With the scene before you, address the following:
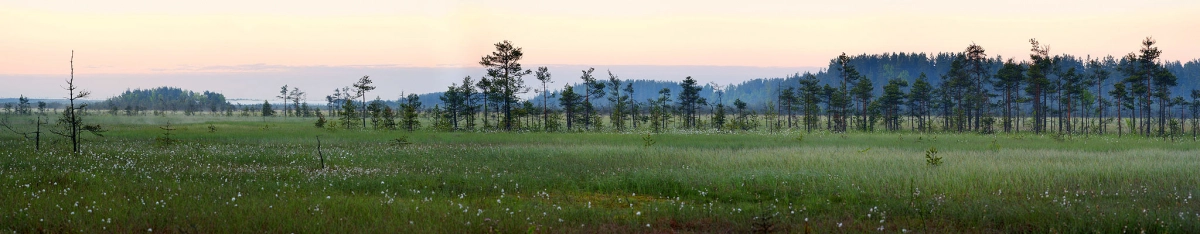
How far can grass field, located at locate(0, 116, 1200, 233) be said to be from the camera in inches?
337

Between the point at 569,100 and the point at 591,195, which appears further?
the point at 569,100

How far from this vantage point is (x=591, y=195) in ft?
40.7

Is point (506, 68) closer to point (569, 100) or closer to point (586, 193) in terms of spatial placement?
point (569, 100)

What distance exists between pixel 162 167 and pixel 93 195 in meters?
5.35

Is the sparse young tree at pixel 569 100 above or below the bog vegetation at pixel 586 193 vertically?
above

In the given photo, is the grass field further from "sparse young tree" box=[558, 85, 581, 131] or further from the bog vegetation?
"sparse young tree" box=[558, 85, 581, 131]

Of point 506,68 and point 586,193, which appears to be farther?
point 506,68

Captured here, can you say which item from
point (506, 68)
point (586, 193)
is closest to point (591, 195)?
point (586, 193)

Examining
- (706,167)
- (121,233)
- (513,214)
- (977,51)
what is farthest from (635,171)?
(977,51)

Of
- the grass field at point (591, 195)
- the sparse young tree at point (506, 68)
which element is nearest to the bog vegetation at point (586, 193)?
the grass field at point (591, 195)

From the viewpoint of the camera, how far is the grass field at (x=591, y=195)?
337 inches

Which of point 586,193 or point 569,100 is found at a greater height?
point 569,100

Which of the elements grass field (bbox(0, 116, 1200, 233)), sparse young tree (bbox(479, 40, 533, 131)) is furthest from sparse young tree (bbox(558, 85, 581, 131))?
grass field (bbox(0, 116, 1200, 233))

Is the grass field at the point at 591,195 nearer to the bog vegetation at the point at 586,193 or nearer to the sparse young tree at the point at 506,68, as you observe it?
the bog vegetation at the point at 586,193
